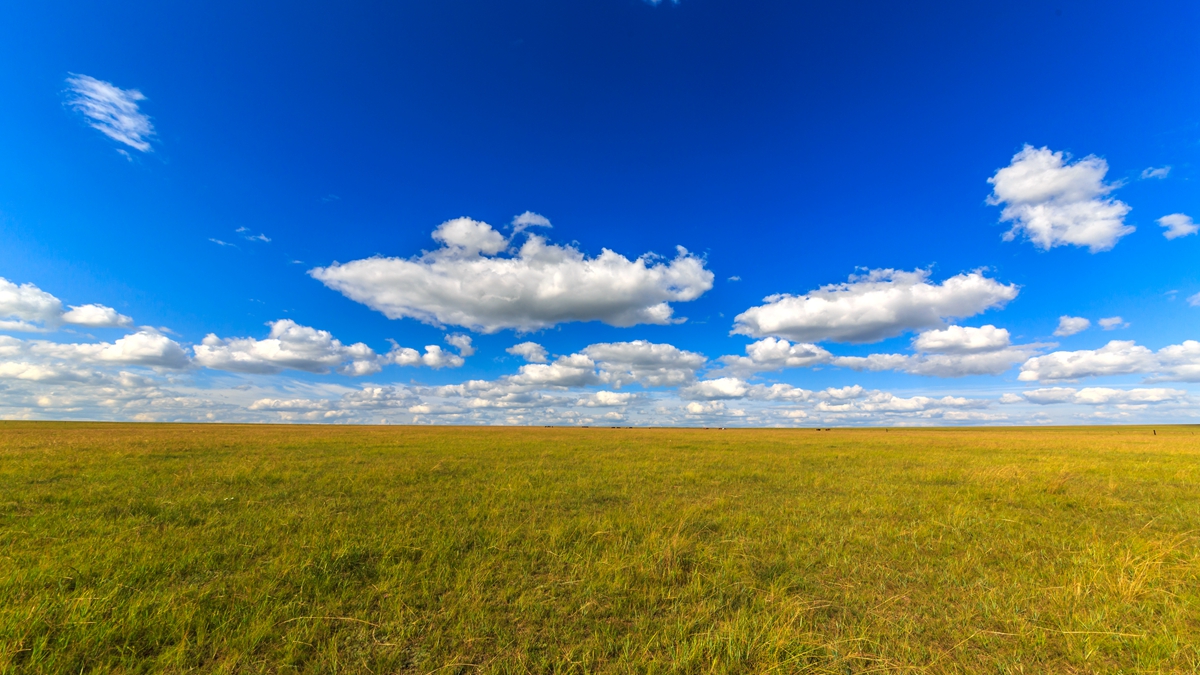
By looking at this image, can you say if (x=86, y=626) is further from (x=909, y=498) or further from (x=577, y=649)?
(x=909, y=498)

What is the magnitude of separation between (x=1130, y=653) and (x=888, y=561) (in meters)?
3.16

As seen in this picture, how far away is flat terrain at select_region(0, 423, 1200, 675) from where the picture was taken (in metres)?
5.06

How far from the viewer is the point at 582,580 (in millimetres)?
7043

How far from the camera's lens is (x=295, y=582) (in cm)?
673

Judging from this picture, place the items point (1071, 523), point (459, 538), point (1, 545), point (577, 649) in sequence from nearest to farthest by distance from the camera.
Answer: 1. point (577, 649)
2. point (1, 545)
3. point (459, 538)
4. point (1071, 523)

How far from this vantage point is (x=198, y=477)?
15336 millimetres

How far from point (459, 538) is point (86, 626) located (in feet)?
16.3

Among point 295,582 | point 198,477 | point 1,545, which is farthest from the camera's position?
point 198,477

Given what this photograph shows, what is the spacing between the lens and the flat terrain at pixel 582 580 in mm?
5059

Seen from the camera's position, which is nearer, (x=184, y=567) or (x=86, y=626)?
(x=86, y=626)

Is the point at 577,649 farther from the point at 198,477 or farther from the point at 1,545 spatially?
the point at 198,477

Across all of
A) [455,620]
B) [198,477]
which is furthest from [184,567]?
[198,477]

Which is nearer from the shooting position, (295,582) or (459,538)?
(295,582)

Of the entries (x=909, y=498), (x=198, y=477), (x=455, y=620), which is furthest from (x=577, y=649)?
(x=198, y=477)
